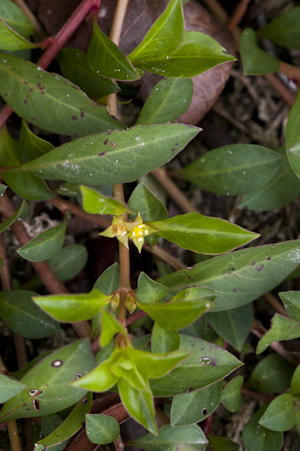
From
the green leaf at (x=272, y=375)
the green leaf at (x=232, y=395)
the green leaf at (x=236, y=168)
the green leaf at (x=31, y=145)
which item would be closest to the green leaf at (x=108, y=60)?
the green leaf at (x=31, y=145)

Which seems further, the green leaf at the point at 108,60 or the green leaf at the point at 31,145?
the green leaf at the point at 31,145

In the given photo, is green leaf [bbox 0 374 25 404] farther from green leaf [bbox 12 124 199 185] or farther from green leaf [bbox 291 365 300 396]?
green leaf [bbox 291 365 300 396]

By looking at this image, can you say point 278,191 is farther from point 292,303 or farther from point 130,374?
point 130,374

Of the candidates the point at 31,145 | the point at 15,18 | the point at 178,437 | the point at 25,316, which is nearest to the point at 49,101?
the point at 31,145

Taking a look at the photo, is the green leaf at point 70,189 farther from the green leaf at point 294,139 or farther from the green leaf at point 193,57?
the green leaf at point 294,139

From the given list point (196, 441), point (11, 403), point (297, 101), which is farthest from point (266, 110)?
point (11, 403)

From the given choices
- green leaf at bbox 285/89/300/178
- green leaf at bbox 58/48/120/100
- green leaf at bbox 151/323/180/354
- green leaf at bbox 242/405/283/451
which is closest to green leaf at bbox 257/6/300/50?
green leaf at bbox 285/89/300/178
